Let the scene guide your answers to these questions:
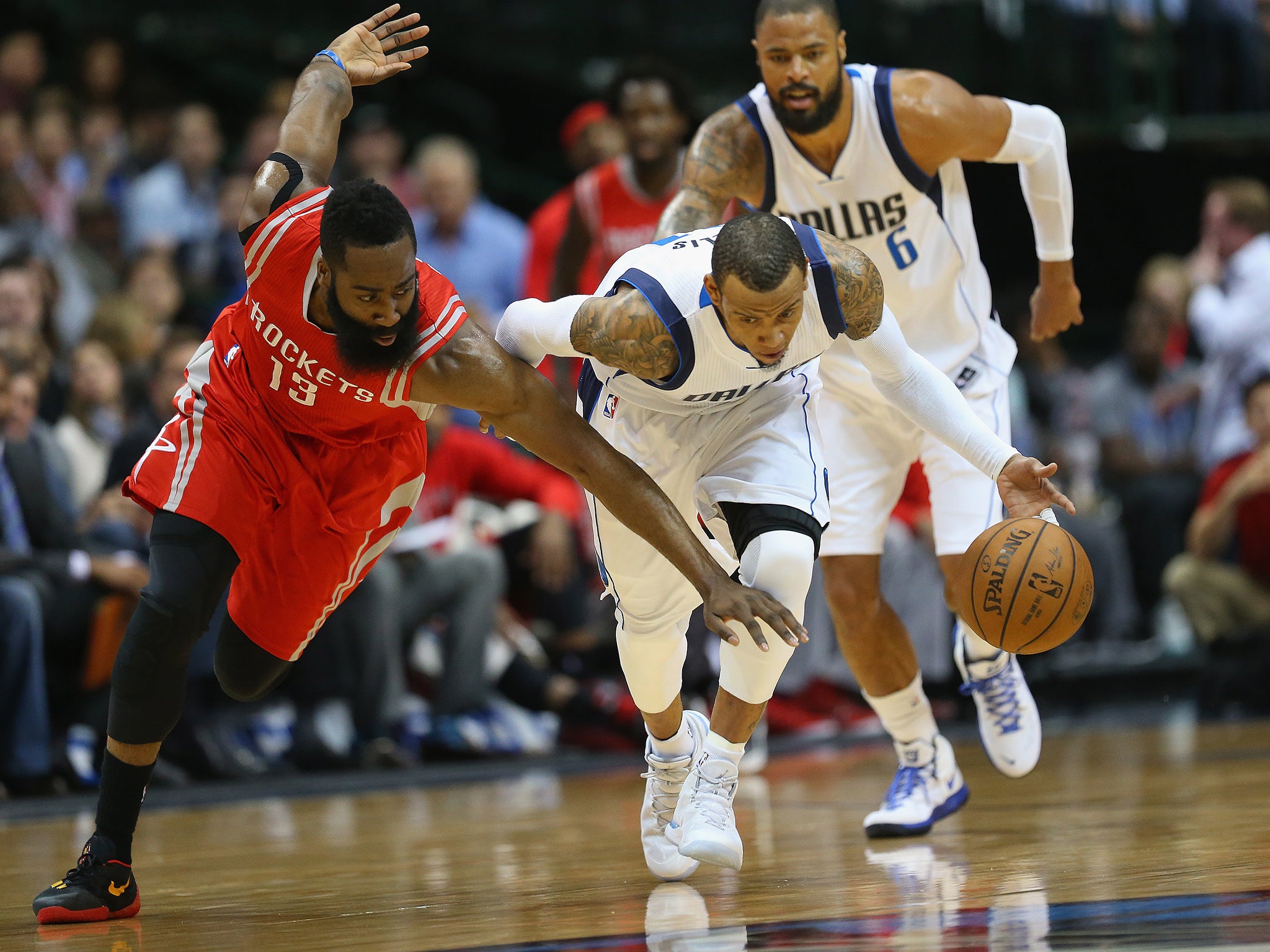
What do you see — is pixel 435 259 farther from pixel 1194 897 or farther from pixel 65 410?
pixel 1194 897

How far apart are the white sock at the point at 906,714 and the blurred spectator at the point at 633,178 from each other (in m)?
3.11

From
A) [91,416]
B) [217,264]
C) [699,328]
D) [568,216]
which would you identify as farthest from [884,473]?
[217,264]

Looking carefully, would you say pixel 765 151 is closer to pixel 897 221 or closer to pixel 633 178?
pixel 897 221

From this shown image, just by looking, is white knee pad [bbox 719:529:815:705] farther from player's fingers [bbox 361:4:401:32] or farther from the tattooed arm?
player's fingers [bbox 361:4:401:32]

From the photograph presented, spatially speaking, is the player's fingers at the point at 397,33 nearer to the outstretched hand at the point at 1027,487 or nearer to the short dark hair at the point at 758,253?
the short dark hair at the point at 758,253

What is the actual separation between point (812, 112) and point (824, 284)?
0.97 metres

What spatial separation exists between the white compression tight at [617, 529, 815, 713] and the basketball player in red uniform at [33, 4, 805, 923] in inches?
7.6

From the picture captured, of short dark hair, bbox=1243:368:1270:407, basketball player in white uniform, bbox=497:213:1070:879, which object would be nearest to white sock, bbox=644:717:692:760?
basketball player in white uniform, bbox=497:213:1070:879

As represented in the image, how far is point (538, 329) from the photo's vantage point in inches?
153

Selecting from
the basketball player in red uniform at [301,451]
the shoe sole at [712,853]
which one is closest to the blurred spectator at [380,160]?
the basketball player in red uniform at [301,451]

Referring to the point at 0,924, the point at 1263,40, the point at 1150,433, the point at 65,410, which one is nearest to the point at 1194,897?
the point at 0,924

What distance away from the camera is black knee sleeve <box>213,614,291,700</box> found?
4.27 m

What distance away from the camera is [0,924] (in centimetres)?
371

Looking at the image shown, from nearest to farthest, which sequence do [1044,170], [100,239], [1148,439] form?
1. [1044,170]
2. [100,239]
3. [1148,439]
